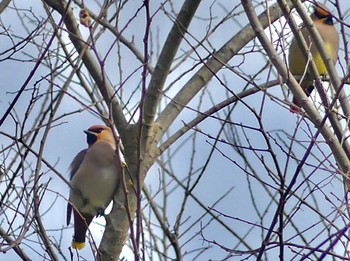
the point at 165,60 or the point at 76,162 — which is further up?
the point at 76,162

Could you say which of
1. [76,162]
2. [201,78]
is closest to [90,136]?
[76,162]

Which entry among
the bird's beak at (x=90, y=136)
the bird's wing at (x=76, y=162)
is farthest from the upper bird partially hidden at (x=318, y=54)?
the bird's wing at (x=76, y=162)

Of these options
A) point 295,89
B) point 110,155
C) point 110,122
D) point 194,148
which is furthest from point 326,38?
point 110,122

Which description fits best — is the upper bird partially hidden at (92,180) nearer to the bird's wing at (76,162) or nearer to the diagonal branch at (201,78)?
the bird's wing at (76,162)

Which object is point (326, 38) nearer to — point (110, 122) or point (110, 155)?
point (110, 155)

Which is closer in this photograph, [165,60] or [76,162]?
[165,60]

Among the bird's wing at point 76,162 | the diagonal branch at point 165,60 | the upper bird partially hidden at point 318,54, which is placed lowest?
the diagonal branch at point 165,60

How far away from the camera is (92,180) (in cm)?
480

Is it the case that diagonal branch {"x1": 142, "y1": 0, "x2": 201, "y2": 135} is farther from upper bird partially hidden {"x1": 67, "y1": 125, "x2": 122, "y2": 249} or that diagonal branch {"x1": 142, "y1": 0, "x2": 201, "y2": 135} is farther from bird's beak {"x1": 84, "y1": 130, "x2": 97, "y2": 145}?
bird's beak {"x1": 84, "y1": 130, "x2": 97, "y2": 145}

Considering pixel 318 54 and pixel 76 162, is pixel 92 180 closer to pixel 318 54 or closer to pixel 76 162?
pixel 76 162

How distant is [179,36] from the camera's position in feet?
11.7

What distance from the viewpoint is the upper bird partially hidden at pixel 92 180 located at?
15.2ft

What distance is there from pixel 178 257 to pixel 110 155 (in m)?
1.08

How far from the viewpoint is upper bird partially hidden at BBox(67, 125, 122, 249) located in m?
4.63
